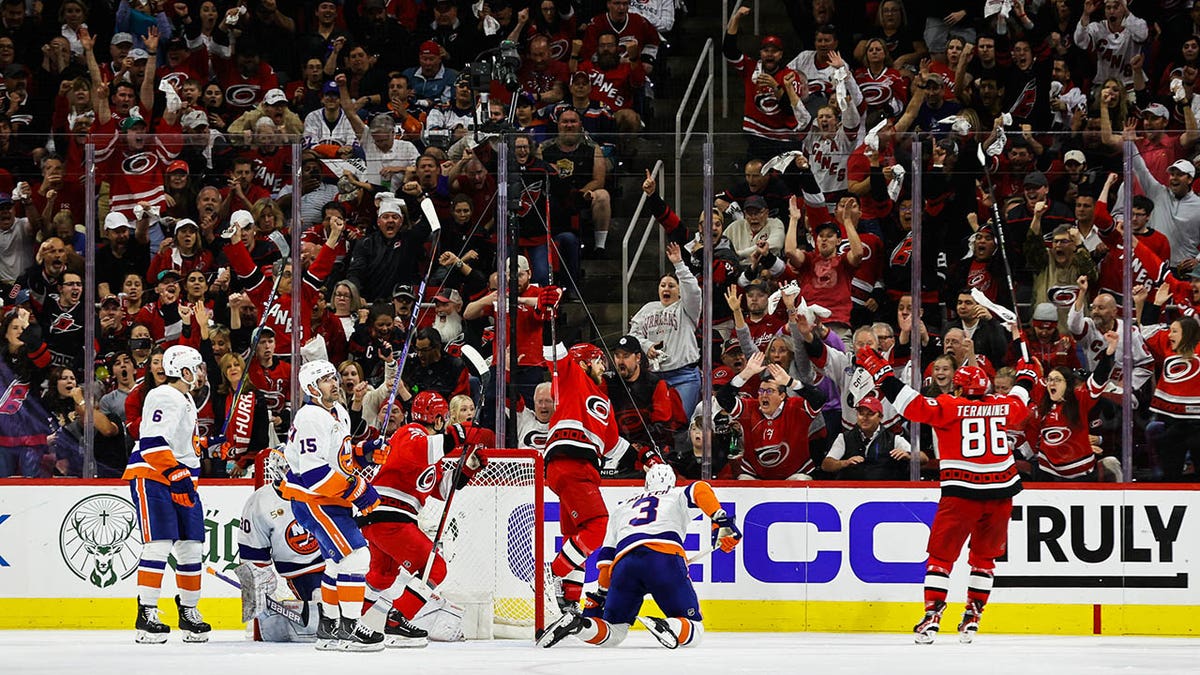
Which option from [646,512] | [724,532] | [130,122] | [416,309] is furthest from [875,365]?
[130,122]

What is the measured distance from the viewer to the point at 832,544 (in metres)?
9.66

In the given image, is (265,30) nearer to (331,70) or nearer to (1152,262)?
A: (331,70)

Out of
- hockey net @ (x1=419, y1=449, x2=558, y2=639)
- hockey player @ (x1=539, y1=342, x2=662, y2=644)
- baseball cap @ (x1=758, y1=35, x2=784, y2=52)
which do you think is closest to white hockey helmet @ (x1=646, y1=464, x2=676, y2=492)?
hockey player @ (x1=539, y1=342, x2=662, y2=644)

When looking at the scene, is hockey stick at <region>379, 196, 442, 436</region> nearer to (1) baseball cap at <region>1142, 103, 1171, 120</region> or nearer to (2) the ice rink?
(2) the ice rink

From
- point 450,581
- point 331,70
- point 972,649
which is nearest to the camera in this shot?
point 972,649

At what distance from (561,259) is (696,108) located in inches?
120

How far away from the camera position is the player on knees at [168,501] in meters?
8.62

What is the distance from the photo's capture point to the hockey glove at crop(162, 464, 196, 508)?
860 centimetres

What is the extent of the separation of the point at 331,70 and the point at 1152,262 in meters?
6.14

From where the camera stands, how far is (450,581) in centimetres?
926

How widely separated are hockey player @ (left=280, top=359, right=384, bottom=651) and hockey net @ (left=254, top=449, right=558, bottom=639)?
88 centimetres

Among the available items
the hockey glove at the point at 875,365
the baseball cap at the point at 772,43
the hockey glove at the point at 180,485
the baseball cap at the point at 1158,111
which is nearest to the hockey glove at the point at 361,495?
the hockey glove at the point at 180,485

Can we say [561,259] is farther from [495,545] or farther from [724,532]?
[724,532]

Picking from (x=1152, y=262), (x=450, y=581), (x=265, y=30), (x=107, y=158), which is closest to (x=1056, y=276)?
(x=1152, y=262)
